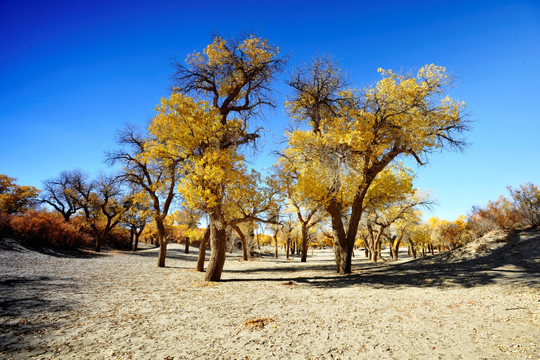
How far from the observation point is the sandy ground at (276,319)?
3.92 meters

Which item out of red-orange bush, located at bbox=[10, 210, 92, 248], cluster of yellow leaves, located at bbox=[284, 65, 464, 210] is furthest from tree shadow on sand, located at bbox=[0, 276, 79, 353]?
red-orange bush, located at bbox=[10, 210, 92, 248]

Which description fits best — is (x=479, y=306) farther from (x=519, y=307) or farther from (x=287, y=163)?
(x=287, y=163)

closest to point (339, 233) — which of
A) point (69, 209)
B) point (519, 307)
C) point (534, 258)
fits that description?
point (519, 307)

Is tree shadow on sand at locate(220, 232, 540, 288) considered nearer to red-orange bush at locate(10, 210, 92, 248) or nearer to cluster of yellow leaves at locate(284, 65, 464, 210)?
cluster of yellow leaves at locate(284, 65, 464, 210)

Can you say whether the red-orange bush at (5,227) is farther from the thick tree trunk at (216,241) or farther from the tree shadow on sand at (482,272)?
the tree shadow on sand at (482,272)

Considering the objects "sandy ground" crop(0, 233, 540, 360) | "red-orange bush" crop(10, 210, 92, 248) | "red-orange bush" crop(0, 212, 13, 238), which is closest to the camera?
"sandy ground" crop(0, 233, 540, 360)

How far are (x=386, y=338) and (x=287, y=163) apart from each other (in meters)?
10.1

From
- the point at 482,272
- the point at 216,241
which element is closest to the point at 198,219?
the point at 216,241

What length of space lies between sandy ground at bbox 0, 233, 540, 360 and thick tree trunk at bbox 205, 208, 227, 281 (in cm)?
167

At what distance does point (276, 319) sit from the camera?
545 centimetres

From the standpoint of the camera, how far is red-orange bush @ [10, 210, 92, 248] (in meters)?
17.0

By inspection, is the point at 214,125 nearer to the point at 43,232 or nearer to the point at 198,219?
the point at 198,219

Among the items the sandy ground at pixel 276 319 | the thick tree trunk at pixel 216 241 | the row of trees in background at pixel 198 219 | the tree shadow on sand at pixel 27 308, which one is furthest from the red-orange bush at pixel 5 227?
the thick tree trunk at pixel 216 241

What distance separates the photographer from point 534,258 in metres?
9.54
